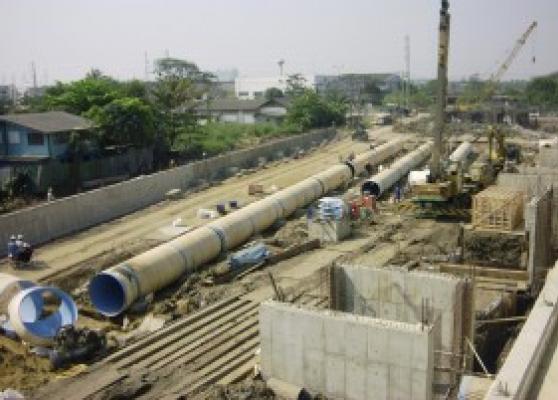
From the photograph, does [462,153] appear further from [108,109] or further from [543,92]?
[543,92]

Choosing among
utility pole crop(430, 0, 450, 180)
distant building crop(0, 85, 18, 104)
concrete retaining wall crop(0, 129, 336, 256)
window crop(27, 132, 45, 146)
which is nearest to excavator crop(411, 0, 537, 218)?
utility pole crop(430, 0, 450, 180)

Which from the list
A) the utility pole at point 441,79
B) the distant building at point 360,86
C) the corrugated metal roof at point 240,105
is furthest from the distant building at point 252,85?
the utility pole at point 441,79

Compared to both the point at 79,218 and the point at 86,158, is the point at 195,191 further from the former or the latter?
the point at 79,218

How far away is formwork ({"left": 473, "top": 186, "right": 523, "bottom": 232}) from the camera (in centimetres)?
2816

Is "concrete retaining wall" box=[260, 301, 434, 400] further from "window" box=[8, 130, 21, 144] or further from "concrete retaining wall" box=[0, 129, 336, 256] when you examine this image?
"window" box=[8, 130, 21, 144]

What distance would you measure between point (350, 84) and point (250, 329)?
504 ft

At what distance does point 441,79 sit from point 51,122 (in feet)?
76.3

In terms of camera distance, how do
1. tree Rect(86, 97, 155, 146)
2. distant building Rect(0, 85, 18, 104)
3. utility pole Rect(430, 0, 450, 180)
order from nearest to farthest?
utility pole Rect(430, 0, 450, 180)
tree Rect(86, 97, 155, 146)
distant building Rect(0, 85, 18, 104)

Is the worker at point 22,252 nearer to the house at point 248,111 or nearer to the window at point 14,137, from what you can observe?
the window at point 14,137

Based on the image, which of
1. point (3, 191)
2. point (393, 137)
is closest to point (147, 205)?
point (3, 191)

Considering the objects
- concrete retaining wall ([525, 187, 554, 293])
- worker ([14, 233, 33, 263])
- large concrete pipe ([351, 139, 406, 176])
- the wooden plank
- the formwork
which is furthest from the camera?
large concrete pipe ([351, 139, 406, 176])

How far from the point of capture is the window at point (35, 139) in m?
39.3

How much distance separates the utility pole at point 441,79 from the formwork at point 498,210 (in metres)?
6.42

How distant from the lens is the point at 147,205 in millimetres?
38375
